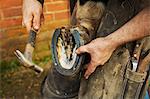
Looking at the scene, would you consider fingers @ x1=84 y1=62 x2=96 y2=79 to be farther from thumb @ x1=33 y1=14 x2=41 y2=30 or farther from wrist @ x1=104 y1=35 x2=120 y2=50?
thumb @ x1=33 y1=14 x2=41 y2=30

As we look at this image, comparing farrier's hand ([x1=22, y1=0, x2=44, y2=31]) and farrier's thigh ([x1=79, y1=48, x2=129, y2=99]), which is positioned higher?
farrier's hand ([x1=22, y1=0, x2=44, y2=31])

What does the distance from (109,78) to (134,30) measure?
12.6 inches

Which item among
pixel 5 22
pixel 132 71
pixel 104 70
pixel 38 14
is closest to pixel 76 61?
pixel 104 70

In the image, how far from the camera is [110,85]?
1852 millimetres

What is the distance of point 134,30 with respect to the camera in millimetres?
1645

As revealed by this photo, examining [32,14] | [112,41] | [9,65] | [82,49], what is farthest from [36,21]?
[9,65]

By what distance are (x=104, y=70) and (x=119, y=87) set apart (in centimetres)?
12

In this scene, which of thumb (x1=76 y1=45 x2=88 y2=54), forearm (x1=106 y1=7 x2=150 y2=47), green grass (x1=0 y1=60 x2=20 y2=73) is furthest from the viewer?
green grass (x1=0 y1=60 x2=20 y2=73)

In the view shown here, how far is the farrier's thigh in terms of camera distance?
5.94 ft

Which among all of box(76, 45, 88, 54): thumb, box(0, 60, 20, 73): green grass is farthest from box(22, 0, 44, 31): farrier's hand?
box(0, 60, 20, 73): green grass

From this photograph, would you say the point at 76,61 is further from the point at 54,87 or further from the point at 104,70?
the point at 54,87

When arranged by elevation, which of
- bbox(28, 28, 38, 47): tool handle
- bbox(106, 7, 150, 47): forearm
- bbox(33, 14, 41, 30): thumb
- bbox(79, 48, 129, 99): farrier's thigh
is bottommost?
bbox(79, 48, 129, 99): farrier's thigh

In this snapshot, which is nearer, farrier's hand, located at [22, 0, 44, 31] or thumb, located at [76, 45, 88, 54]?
thumb, located at [76, 45, 88, 54]

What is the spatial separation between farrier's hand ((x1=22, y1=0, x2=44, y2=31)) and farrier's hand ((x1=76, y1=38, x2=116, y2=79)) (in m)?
0.38
